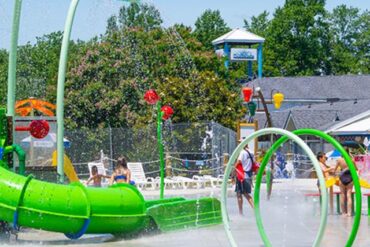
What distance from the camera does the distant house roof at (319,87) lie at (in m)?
75.4

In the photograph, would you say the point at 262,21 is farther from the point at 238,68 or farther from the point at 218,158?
the point at 218,158

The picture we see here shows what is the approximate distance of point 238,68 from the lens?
92750 millimetres

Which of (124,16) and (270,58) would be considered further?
(270,58)

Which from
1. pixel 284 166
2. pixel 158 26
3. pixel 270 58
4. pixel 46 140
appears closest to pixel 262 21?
pixel 270 58

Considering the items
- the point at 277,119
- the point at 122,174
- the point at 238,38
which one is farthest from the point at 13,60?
the point at 238,38

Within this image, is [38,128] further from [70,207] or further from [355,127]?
[355,127]

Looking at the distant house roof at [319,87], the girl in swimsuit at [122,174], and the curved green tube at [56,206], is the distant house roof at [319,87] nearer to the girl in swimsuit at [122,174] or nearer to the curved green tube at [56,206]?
the girl in swimsuit at [122,174]

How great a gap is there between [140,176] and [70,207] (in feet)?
60.0

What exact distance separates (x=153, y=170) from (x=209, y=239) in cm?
1937

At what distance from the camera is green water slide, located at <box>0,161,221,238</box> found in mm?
12773

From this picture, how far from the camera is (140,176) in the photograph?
102 ft

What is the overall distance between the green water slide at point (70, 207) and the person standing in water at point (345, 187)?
5656 millimetres

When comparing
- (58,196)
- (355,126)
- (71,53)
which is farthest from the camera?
(71,53)

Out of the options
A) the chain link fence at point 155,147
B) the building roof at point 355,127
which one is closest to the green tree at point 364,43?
the building roof at point 355,127
